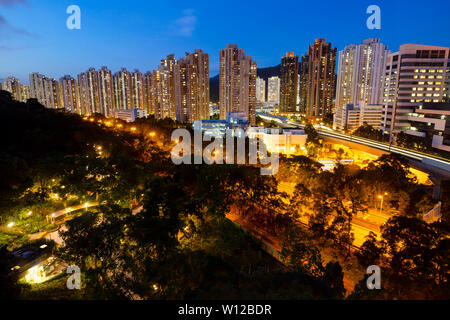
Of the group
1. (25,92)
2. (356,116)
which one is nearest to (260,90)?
(356,116)

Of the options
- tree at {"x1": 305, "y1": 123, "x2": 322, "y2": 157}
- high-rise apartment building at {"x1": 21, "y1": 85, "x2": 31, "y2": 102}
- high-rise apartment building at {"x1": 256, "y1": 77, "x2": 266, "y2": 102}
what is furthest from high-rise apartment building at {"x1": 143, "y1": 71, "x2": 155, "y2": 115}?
high-rise apartment building at {"x1": 256, "y1": 77, "x2": 266, "y2": 102}

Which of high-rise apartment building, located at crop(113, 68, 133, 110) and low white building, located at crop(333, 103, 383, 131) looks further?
high-rise apartment building, located at crop(113, 68, 133, 110)

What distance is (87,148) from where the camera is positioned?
1191 cm

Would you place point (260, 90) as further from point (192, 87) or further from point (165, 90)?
point (192, 87)

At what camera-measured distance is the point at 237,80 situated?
33219mm

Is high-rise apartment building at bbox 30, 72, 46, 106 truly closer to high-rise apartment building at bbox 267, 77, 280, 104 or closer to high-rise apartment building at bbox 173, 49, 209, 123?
high-rise apartment building at bbox 173, 49, 209, 123

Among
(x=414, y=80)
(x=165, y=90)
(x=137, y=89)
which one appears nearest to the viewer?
(x=414, y=80)

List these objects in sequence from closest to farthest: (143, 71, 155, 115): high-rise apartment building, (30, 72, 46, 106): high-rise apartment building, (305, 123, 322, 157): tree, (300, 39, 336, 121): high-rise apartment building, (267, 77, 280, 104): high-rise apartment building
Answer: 1. (305, 123, 322, 157): tree
2. (30, 72, 46, 106): high-rise apartment building
3. (300, 39, 336, 121): high-rise apartment building
4. (143, 71, 155, 115): high-rise apartment building
5. (267, 77, 280, 104): high-rise apartment building

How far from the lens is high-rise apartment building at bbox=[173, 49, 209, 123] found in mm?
34812

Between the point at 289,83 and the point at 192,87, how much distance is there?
24.1 meters

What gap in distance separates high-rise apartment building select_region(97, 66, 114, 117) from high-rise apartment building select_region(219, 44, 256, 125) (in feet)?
58.9
